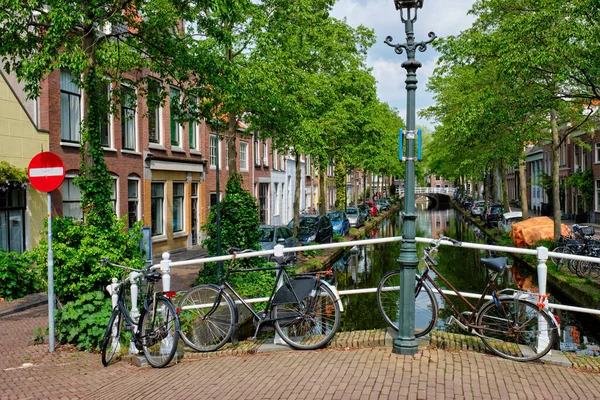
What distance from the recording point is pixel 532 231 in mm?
20422

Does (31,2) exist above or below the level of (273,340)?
above

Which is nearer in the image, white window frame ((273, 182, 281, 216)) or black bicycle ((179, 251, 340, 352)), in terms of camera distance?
black bicycle ((179, 251, 340, 352))

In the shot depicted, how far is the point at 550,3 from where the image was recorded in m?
13.0

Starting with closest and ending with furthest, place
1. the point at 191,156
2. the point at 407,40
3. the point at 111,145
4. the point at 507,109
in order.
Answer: the point at 407,40, the point at 507,109, the point at 111,145, the point at 191,156

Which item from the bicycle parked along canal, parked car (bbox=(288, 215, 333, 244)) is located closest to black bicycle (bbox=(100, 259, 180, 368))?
the bicycle parked along canal

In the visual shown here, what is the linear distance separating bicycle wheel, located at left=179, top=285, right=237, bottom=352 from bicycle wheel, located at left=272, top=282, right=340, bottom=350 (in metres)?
0.61

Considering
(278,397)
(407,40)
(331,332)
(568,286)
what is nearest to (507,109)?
(568,286)

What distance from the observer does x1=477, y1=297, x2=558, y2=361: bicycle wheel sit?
5.35 metres

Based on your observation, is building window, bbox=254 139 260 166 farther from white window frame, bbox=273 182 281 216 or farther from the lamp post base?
the lamp post base

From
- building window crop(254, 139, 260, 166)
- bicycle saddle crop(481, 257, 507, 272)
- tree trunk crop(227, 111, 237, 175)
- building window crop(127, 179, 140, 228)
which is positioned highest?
building window crop(254, 139, 260, 166)

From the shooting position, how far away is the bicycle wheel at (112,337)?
21.1 feet

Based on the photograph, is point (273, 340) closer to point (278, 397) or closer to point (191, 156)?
point (278, 397)

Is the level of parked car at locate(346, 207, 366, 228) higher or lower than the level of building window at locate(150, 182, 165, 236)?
lower

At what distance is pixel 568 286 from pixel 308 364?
10.2 meters
